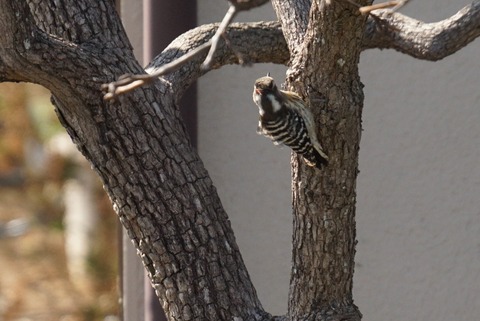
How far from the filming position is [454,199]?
441cm

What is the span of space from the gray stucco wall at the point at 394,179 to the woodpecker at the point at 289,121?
1045 mm

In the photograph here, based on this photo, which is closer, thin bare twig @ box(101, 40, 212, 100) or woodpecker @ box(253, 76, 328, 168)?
thin bare twig @ box(101, 40, 212, 100)

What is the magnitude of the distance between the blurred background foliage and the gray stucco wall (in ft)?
8.92

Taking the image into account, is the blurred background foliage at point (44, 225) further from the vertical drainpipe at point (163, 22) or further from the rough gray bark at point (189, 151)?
the rough gray bark at point (189, 151)

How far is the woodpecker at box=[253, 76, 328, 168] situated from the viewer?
8.98ft

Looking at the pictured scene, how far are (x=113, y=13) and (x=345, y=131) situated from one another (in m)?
0.85

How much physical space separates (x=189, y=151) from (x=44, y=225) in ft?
18.6

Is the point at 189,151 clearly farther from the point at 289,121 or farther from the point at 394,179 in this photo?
the point at 394,179

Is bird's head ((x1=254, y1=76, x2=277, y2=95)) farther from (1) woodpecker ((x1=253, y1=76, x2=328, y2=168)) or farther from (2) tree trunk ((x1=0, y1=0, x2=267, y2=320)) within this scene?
(2) tree trunk ((x1=0, y1=0, x2=267, y2=320))

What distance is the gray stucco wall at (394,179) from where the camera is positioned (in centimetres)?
438

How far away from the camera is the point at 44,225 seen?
8359mm

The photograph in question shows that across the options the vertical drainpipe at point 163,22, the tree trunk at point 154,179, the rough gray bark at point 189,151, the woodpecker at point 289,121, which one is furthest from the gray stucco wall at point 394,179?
the tree trunk at point 154,179

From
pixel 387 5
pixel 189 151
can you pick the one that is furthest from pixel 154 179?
pixel 387 5

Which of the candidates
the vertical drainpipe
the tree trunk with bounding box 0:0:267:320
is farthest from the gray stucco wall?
the tree trunk with bounding box 0:0:267:320
